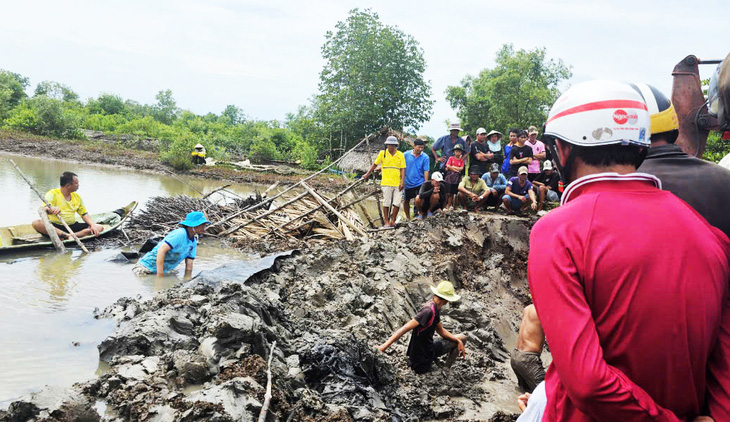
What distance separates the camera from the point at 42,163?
26750 millimetres

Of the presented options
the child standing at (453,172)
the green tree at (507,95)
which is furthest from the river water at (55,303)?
the green tree at (507,95)

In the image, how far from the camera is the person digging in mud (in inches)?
183

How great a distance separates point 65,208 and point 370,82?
934 inches

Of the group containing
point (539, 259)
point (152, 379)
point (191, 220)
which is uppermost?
point (539, 259)

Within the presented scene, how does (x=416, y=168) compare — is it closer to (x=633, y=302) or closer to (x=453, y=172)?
(x=453, y=172)

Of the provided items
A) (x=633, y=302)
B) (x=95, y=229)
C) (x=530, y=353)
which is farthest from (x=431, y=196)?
(x=633, y=302)

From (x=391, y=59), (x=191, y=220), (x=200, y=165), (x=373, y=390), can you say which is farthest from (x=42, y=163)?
(x=373, y=390)

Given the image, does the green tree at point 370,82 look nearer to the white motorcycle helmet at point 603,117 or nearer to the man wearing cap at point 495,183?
the man wearing cap at point 495,183

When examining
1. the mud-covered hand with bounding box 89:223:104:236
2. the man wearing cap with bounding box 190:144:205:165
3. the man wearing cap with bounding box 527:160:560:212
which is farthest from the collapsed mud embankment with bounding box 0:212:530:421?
the man wearing cap with bounding box 190:144:205:165

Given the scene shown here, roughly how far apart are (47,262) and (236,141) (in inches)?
1151

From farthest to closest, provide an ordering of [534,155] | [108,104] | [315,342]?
1. [108,104]
2. [534,155]
3. [315,342]

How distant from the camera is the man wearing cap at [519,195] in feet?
33.1

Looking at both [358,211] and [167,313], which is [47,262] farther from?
[358,211]

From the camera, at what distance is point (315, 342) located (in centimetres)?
470
